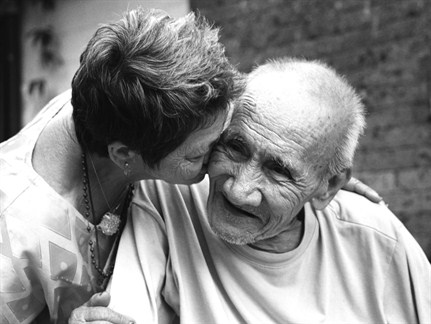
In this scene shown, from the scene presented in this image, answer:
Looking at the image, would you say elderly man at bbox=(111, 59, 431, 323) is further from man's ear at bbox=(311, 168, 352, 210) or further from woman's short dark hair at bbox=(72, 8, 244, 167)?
woman's short dark hair at bbox=(72, 8, 244, 167)

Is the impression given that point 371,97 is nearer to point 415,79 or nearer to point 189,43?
point 415,79

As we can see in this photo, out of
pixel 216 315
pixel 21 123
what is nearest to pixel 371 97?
pixel 216 315

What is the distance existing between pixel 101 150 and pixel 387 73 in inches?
104

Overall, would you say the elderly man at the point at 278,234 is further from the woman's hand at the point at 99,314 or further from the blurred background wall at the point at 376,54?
the blurred background wall at the point at 376,54

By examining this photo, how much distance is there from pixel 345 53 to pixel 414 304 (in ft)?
7.68

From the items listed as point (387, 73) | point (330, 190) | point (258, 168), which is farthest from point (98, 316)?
point (387, 73)

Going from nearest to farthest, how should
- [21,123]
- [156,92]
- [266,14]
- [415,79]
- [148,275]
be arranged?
[156,92]
[148,275]
[415,79]
[266,14]
[21,123]

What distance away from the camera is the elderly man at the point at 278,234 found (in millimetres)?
2316

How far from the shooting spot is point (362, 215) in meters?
2.63

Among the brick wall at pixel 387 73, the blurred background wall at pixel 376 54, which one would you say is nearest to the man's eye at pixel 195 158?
the brick wall at pixel 387 73

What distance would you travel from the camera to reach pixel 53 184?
2.31m

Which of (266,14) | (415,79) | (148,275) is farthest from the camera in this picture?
(266,14)

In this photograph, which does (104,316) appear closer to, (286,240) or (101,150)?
(101,150)

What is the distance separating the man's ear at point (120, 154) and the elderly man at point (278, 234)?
0.27 m
